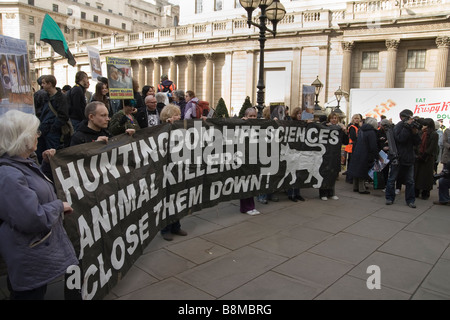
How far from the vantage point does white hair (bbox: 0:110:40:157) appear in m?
2.53

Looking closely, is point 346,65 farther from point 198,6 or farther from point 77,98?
point 77,98

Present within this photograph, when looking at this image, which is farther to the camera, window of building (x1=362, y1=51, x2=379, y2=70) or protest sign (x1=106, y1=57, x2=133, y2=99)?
window of building (x1=362, y1=51, x2=379, y2=70)

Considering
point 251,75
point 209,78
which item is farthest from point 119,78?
point 209,78

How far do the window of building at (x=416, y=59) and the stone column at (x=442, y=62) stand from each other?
1.38 metres

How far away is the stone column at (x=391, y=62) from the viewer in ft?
89.2

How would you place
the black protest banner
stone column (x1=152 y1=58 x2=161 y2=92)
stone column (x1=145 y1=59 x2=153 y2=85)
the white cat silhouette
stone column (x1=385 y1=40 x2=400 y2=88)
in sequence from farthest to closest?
1. stone column (x1=145 y1=59 x2=153 y2=85)
2. stone column (x1=152 y1=58 x2=161 y2=92)
3. stone column (x1=385 y1=40 x2=400 y2=88)
4. the white cat silhouette
5. the black protest banner

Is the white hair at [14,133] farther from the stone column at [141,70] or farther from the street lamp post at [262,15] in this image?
the stone column at [141,70]

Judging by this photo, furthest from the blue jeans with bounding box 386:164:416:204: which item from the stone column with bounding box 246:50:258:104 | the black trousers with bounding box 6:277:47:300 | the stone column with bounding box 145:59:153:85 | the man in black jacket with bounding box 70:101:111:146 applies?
the stone column with bounding box 145:59:153:85

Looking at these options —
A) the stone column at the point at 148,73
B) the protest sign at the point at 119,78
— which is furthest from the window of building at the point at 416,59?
the protest sign at the point at 119,78

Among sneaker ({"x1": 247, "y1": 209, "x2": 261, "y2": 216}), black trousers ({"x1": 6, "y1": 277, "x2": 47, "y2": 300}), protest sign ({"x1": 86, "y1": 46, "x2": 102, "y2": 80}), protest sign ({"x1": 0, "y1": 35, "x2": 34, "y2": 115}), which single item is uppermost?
protest sign ({"x1": 86, "y1": 46, "x2": 102, "y2": 80})

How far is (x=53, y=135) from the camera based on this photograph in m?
6.07

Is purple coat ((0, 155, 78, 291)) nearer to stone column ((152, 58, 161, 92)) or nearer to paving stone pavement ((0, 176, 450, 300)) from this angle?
paving stone pavement ((0, 176, 450, 300))

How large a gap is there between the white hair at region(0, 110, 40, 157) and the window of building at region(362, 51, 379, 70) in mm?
30655

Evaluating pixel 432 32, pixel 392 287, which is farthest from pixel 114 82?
pixel 432 32
